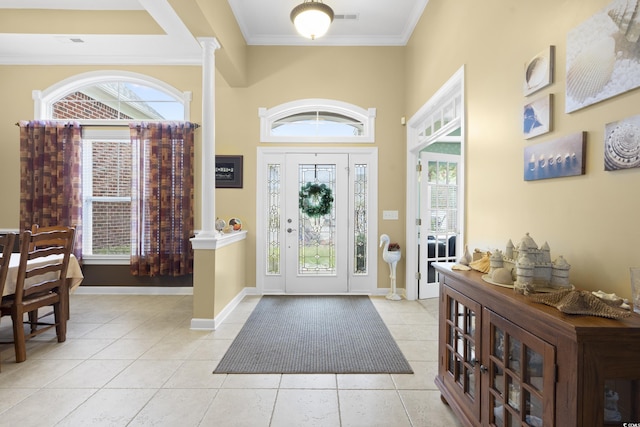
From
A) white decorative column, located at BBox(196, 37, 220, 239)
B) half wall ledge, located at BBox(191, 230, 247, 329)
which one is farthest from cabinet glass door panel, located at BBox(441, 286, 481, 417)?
white decorative column, located at BBox(196, 37, 220, 239)

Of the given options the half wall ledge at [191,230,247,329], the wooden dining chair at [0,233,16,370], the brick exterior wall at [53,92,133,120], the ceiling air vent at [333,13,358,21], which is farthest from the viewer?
the brick exterior wall at [53,92,133,120]

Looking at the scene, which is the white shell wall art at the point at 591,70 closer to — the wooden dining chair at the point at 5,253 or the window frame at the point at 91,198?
the wooden dining chair at the point at 5,253

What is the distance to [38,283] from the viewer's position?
9.38 ft

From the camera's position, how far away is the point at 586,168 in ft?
4.75

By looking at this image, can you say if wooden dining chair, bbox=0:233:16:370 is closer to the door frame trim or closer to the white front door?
the door frame trim

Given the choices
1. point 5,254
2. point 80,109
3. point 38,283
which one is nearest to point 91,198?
point 80,109

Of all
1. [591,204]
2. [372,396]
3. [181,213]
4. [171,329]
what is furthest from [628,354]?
[181,213]

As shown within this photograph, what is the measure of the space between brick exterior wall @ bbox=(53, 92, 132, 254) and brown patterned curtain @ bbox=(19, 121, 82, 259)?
0.89 feet

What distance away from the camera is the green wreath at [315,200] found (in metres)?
4.63

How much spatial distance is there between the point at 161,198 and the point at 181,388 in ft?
9.45

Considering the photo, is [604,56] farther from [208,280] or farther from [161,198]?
[161,198]

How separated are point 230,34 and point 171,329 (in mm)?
3301

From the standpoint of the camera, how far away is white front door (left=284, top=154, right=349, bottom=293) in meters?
4.64

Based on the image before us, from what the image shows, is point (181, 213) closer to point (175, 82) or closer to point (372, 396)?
point (175, 82)
